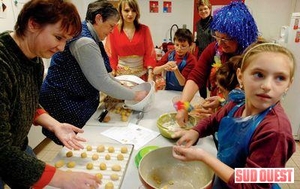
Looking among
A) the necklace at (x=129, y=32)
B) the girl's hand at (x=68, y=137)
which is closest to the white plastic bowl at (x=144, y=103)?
the girl's hand at (x=68, y=137)

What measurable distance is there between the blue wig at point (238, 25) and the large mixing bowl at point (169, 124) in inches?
18.0

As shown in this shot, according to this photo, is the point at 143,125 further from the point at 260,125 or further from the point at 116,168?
the point at 260,125

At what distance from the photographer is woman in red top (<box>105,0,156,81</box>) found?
2242 mm

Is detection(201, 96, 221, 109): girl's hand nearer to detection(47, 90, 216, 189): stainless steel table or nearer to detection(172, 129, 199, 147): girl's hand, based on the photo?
detection(47, 90, 216, 189): stainless steel table

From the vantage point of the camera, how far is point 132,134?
4.06 feet

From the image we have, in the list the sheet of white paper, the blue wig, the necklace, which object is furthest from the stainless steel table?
the necklace

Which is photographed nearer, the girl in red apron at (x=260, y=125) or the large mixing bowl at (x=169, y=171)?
the girl in red apron at (x=260, y=125)

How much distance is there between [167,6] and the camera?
3842mm

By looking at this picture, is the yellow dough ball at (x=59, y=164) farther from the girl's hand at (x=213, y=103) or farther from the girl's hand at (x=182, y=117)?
the girl's hand at (x=213, y=103)

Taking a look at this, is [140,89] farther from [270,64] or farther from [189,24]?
[189,24]

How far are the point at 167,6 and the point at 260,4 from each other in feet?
4.62

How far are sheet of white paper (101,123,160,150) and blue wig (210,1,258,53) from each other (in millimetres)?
632

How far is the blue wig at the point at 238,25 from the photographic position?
1.17m

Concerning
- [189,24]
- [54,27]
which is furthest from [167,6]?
[54,27]
